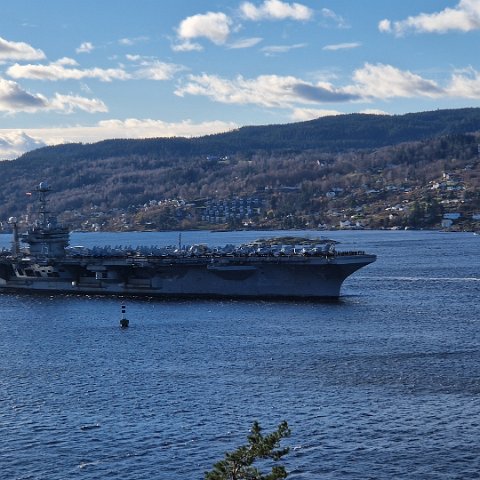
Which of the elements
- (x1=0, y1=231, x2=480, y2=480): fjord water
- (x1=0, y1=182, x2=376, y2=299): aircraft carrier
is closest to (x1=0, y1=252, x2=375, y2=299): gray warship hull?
(x1=0, y1=182, x2=376, y2=299): aircraft carrier

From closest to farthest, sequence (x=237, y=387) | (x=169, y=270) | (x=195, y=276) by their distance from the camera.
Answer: (x=237, y=387) → (x=195, y=276) → (x=169, y=270)

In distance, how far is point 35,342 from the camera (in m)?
56.6

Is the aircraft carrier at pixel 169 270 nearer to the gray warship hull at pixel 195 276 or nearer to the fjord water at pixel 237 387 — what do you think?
the gray warship hull at pixel 195 276

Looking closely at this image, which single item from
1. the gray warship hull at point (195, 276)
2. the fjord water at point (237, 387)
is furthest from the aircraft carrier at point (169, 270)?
the fjord water at point (237, 387)

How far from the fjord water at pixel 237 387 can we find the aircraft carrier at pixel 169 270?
264 cm

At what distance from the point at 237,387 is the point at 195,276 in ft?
111

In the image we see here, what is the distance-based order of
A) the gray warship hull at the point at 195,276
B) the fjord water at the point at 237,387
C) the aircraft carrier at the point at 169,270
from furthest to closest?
the aircraft carrier at the point at 169,270, the gray warship hull at the point at 195,276, the fjord water at the point at 237,387

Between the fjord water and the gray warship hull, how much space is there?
256 cm

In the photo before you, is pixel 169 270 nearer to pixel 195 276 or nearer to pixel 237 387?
pixel 195 276

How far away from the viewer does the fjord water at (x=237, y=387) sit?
32.6 meters

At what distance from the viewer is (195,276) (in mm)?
75750

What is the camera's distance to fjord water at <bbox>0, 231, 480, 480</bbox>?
32.6 metres

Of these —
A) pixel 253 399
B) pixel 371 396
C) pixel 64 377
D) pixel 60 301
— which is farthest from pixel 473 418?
pixel 60 301

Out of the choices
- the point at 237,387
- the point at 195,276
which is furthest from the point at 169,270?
the point at 237,387
